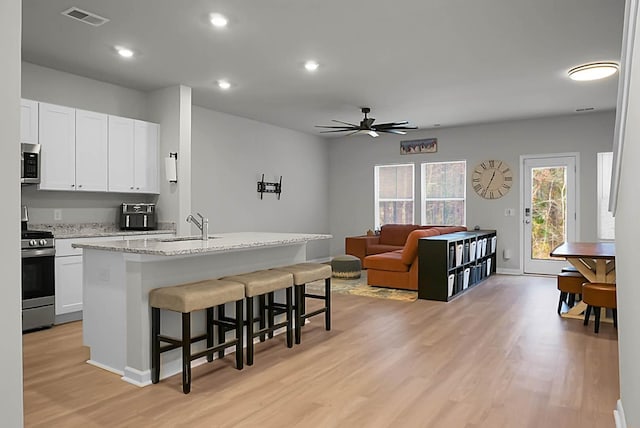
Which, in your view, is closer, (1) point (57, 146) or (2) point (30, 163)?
(2) point (30, 163)

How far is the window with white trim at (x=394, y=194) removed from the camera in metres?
9.03

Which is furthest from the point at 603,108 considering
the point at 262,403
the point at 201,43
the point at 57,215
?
the point at 57,215

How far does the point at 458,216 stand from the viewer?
8516 mm

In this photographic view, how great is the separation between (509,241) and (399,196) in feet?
7.38

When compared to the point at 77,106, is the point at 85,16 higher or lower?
higher

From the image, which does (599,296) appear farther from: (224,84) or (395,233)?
(224,84)

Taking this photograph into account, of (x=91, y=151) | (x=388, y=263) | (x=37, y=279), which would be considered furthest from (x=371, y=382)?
(x=91, y=151)

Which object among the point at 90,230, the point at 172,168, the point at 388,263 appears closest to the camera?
the point at 90,230

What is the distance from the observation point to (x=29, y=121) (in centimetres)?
446

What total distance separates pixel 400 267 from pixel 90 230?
3.97m

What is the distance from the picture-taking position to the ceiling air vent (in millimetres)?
3498

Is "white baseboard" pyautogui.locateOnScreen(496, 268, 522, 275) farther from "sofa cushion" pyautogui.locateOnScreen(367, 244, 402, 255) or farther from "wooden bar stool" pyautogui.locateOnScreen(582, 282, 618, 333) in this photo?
"wooden bar stool" pyautogui.locateOnScreen(582, 282, 618, 333)

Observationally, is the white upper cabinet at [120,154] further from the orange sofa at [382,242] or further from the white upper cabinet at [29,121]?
the orange sofa at [382,242]

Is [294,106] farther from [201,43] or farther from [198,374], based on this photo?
[198,374]
